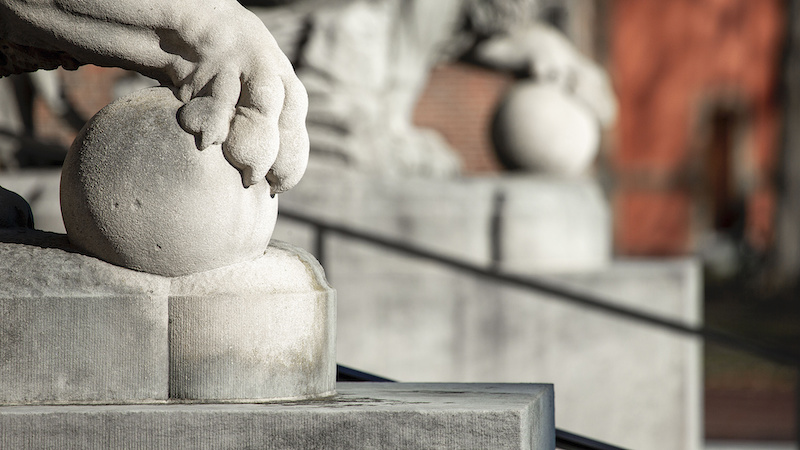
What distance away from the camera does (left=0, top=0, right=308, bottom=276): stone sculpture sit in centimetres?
221

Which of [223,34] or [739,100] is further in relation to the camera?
[739,100]

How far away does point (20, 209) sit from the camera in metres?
2.60

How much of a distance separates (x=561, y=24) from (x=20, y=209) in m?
10.3

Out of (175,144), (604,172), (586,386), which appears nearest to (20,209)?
(175,144)

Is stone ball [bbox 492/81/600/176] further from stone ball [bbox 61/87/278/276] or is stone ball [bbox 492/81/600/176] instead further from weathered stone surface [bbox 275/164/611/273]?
stone ball [bbox 61/87/278/276]

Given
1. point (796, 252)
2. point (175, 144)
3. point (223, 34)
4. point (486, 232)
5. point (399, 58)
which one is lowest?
point (175, 144)

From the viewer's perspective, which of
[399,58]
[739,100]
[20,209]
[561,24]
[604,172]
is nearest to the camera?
[20,209]

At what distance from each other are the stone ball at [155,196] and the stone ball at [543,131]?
153 inches

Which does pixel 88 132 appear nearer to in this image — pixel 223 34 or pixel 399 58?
pixel 223 34

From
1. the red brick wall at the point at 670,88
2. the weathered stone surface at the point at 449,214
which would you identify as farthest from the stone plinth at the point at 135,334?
the red brick wall at the point at 670,88

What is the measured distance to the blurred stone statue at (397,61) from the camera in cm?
555

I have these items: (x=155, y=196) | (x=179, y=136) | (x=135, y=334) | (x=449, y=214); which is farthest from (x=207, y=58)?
(x=449, y=214)

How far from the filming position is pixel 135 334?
7.25 ft

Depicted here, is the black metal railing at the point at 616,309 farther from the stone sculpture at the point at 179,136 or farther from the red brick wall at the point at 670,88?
the red brick wall at the point at 670,88
